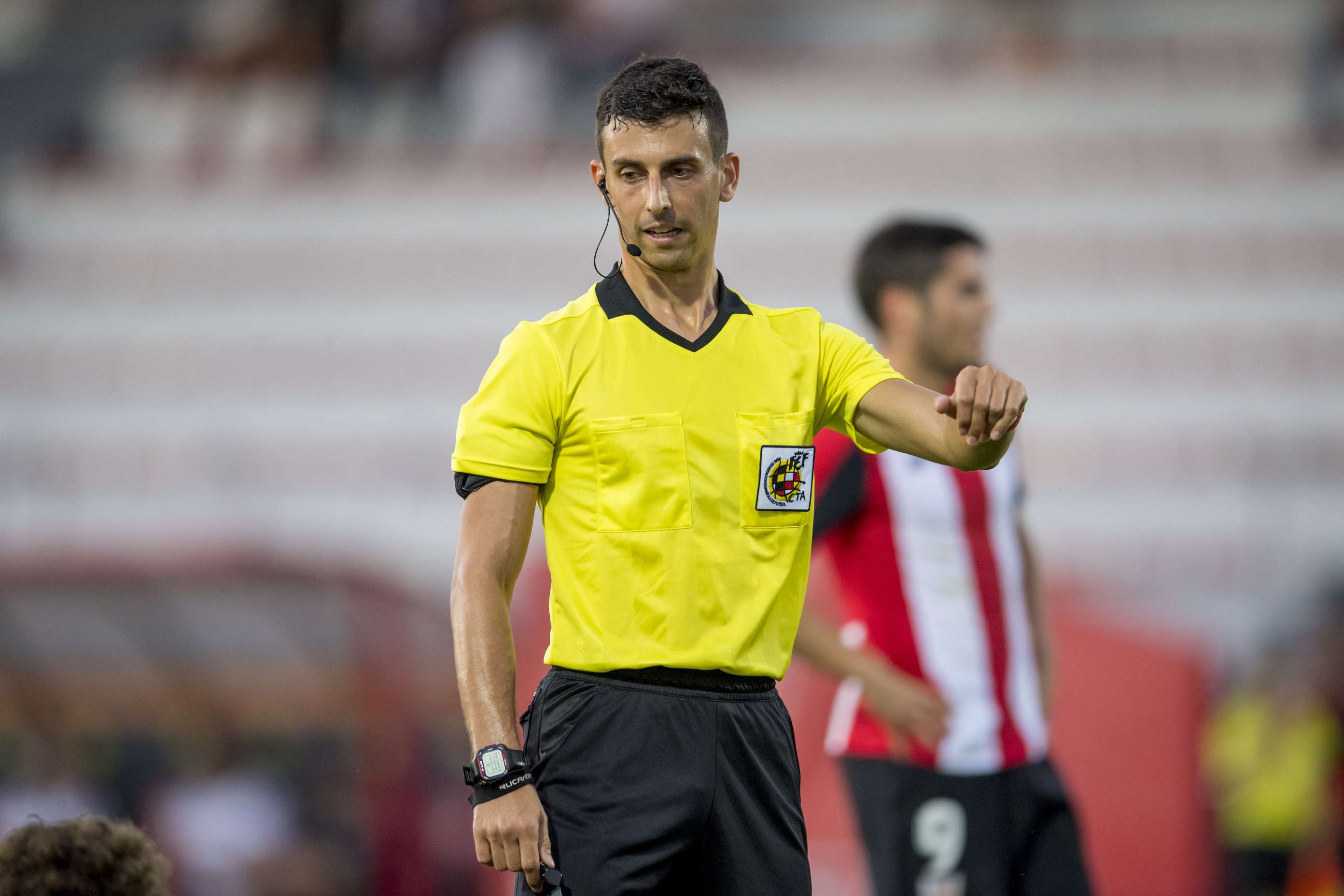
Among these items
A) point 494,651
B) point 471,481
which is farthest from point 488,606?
point 471,481

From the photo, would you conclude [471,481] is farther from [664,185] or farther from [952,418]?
[952,418]

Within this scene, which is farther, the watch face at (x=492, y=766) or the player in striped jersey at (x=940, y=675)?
the player in striped jersey at (x=940, y=675)

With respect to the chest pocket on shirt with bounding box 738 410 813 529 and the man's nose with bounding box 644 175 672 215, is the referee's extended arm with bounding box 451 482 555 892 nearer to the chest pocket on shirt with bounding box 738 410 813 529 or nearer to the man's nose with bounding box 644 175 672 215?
the chest pocket on shirt with bounding box 738 410 813 529

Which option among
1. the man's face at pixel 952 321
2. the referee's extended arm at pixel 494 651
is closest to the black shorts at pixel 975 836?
the man's face at pixel 952 321

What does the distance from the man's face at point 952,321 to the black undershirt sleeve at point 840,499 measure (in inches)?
16.8

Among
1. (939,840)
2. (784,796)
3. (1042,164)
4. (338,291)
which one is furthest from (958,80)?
(784,796)

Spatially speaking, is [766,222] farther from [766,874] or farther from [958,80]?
[766,874]

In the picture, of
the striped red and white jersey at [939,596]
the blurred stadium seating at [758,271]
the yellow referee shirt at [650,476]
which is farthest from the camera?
the blurred stadium seating at [758,271]

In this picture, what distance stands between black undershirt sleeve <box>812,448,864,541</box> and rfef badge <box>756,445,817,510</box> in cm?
125

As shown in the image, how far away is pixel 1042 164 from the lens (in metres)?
13.3

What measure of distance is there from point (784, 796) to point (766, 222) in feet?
37.2

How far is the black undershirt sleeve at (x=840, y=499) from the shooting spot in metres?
3.86

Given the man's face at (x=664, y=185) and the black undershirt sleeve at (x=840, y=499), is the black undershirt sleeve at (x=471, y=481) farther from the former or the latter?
the black undershirt sleeve at (x=840, y=499)

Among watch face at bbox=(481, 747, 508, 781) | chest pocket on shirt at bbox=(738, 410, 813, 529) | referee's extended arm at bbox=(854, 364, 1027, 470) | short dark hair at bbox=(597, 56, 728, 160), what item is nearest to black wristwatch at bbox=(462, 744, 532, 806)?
watch face at bbox=(481, 747, 508, 781)
